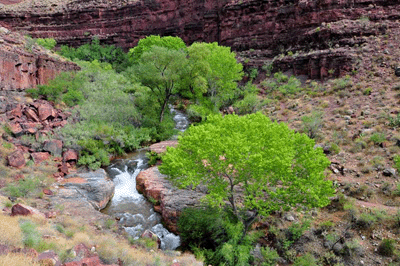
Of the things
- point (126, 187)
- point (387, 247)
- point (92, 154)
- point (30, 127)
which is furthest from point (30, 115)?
point (387, 247)

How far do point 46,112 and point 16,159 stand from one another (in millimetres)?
6099

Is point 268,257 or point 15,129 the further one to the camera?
point 15,129

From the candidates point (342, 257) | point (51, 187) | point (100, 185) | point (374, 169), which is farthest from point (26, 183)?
point (374, 169)

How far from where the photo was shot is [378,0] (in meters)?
27.1

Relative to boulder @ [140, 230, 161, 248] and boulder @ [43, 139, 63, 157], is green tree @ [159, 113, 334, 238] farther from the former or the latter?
boulder @ [43, 139, 63, 157]

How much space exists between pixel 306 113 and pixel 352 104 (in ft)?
11.6

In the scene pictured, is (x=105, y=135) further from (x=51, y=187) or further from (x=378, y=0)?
(x=378, y=0)

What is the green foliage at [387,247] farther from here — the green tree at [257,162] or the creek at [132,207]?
the creek at [132,207]

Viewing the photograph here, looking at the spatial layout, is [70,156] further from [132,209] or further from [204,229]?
[204,229]

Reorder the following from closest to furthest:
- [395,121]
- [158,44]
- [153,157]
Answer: [395,121] < [153,157] < [158,44]

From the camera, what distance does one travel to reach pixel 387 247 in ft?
29.0

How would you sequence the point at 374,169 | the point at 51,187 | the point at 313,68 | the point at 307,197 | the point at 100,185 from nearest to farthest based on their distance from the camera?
the point at 307,197 → the point at 374,169 → the point at 51,187 → the point at 100,185 → the point at 313,68

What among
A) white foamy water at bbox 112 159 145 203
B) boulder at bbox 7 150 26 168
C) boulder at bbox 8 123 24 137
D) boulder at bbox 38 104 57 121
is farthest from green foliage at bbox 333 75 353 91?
boulder at bbox 8 123 24 137

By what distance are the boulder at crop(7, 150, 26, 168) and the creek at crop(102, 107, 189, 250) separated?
5.24 meters
